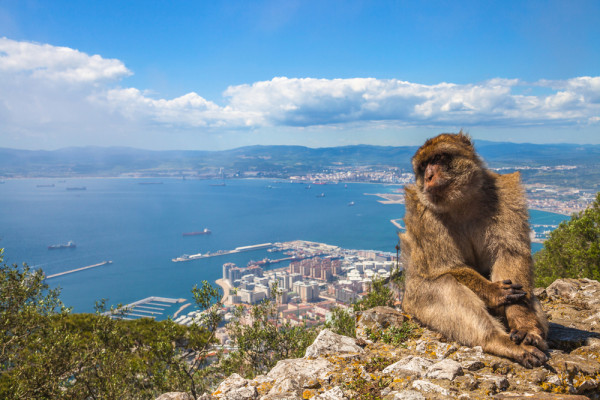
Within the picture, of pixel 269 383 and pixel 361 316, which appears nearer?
pixel 269 383

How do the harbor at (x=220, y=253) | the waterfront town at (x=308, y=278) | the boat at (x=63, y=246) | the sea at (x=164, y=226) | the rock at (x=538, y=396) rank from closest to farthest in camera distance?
1. the rock at (x=538, y=396)
2. the waterfront town at (x=308, y=278)
3. the sea at (x=164, y=226)
4. the harbor at (x=220, y=253)
5. the boat at (x=63, y=246)

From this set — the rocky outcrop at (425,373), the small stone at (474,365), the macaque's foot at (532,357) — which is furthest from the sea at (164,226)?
the macaque's foot at (532,357)

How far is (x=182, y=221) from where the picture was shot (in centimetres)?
8531

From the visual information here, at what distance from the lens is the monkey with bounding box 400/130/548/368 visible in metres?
2.69

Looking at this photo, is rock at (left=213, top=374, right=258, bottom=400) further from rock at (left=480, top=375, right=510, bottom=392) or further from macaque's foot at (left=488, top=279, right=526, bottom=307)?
macaque's foot at (left=488, top=279, right=526, bottom=307)

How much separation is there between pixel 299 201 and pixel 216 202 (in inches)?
983

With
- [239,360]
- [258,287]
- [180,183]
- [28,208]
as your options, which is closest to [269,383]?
[239,360]

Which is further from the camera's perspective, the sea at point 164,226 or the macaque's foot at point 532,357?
the sea at point 164,226

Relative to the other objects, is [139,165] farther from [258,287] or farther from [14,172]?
[258,287]

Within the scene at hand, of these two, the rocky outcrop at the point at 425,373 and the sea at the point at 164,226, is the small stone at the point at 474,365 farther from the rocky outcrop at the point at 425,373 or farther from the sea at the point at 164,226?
the sea at the point at 164,226

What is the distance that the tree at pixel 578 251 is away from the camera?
849 cm

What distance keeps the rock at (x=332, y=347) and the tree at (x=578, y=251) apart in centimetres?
763

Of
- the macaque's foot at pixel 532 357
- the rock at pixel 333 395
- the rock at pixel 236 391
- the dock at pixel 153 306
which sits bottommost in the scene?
the dock at pixel 153 306

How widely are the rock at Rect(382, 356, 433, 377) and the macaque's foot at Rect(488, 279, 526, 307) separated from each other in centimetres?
68
